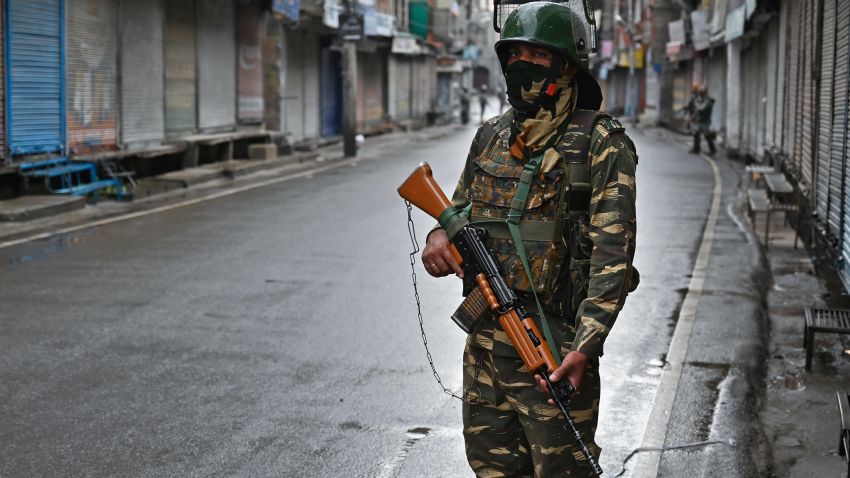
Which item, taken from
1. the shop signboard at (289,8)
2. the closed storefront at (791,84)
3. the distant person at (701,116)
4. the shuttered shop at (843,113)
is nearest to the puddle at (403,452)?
the shuttered shop at (843,113)

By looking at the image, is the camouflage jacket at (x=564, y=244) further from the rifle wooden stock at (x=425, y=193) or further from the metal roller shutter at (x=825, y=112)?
the metal roller shutter at (x=825, y=112)

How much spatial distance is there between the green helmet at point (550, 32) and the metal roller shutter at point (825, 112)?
7031 mm

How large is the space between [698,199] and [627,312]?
29.5ft

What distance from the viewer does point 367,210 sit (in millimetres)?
15367

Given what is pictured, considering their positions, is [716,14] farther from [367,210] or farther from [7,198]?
[7,198]

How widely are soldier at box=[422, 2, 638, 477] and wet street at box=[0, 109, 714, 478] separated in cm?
157

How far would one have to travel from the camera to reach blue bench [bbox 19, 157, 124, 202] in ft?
51.0

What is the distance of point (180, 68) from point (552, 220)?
1946 cm

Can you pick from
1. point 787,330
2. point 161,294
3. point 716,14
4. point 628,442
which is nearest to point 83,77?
point 161,294

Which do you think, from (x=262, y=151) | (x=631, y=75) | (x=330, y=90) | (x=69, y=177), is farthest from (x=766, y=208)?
(x=631, y=75)

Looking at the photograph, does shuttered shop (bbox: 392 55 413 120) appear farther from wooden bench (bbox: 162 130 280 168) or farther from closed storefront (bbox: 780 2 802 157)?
closed storefront (bbox: 780 2 802 157)

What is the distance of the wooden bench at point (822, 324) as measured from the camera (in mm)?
6945

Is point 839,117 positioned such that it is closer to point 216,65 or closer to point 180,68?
point 180,68

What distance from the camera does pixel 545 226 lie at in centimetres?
351
